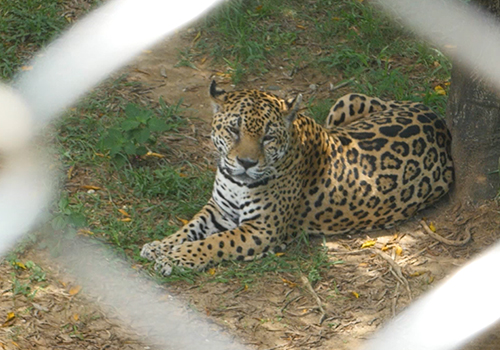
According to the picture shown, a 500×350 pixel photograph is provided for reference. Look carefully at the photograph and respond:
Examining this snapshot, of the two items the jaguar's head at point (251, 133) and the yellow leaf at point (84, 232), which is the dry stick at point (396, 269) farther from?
the yellow leaf at point (84, 232)

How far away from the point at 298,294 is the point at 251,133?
136cm

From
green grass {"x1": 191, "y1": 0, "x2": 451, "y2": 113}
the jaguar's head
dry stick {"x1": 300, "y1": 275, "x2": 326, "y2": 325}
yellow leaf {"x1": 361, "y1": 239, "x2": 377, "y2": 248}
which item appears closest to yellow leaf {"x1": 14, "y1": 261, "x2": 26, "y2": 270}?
the jaguar's head

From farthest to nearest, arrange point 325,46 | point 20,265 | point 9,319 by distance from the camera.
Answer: point 325,46, point 20,265, point 9,319

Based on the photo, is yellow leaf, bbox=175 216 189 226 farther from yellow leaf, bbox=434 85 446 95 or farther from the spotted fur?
yellow leaf, bbox=434 85 446 95

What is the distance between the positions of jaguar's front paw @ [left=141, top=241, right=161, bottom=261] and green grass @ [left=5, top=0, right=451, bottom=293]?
0.23 feet

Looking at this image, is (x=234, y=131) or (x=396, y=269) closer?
(x=234, y=131)

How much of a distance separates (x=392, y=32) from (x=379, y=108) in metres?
2.09

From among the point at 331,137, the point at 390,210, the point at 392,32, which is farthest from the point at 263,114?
the point at 392,32

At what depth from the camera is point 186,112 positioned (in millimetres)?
8898

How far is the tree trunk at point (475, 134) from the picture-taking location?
280 inches

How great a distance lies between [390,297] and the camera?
262 inches

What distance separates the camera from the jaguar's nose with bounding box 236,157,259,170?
672cm

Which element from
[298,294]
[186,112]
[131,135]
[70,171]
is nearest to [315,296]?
[298,294]

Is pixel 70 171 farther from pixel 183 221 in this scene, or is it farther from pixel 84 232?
pixel 183 221
